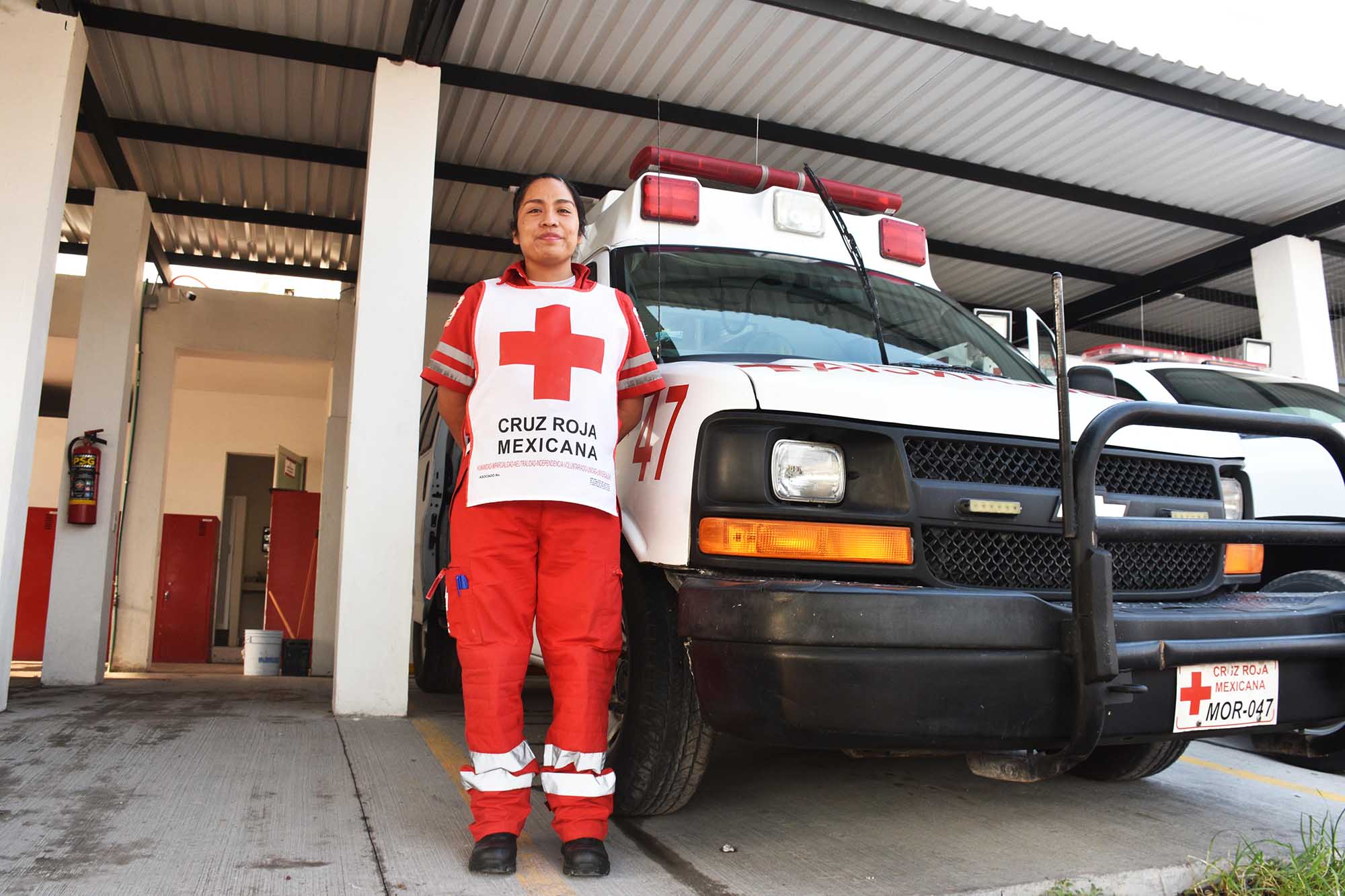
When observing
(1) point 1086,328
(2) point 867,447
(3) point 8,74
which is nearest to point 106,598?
(3) point 8,74

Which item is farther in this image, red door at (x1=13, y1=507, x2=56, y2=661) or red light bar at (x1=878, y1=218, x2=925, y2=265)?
red door at (x1=13, y1=507, x2=56, y2=661)

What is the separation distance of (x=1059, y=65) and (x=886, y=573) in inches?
217

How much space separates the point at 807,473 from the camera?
2297 mm

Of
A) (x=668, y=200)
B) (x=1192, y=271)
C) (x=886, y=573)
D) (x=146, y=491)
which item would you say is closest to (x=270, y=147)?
(x=146, y=491)

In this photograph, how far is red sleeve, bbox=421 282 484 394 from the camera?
2.64 metres

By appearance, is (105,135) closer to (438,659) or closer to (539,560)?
(438,659)

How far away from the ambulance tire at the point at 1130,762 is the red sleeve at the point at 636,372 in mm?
1981

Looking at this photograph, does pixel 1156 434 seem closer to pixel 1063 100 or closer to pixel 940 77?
pixel 940 77

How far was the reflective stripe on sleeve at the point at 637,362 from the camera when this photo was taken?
266 cm

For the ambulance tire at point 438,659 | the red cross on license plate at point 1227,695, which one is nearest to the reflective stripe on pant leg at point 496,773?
the red cross on license plate at point 1227,695

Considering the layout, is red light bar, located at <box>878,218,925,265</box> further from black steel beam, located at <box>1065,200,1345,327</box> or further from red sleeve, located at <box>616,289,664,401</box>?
black steel beam, located at <box>1065,200,1345,327</box>

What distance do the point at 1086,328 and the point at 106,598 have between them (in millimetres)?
11474

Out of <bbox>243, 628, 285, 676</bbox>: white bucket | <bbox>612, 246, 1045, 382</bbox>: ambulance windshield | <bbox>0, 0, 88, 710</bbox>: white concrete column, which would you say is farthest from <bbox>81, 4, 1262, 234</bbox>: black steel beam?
<bbox>243, 628, 285, 676</bbox>: white bucket

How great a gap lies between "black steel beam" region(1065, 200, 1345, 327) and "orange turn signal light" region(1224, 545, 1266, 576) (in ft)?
25.9
